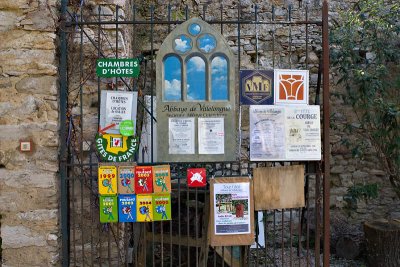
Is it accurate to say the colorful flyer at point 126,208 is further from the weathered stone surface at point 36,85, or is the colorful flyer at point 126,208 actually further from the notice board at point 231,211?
the weathered stone surface at point 36,85

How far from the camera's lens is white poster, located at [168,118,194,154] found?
3.42 meters

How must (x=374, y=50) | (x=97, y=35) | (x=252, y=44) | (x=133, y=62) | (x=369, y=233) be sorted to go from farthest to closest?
(x=252, y=44) < (x=374, y=50) < (x=369, y=233) < (x=97, y=35) < (x=133, y=62)

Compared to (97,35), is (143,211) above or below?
below

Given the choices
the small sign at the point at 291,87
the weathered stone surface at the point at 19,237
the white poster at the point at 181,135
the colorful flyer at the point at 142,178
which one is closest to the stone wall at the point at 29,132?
the weathered stone surface at the point at 19,237

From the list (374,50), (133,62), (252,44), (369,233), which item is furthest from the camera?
(252,44)

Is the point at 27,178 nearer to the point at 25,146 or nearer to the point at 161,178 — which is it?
the point at 25,146

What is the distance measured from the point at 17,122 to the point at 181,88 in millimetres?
1271

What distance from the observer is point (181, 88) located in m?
3.41

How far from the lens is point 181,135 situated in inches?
135

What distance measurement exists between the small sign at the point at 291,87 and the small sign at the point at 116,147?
114 centimetres

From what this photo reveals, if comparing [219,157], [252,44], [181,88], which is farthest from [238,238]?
[252,44]

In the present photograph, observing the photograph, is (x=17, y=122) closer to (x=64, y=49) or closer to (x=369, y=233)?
(x=64, y=49)

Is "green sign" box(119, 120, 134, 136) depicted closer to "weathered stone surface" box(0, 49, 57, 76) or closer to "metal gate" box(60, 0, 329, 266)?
"metal gate" box(60, 0, 329, 266)

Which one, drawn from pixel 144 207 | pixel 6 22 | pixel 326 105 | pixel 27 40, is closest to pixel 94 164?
pixel 144 207
